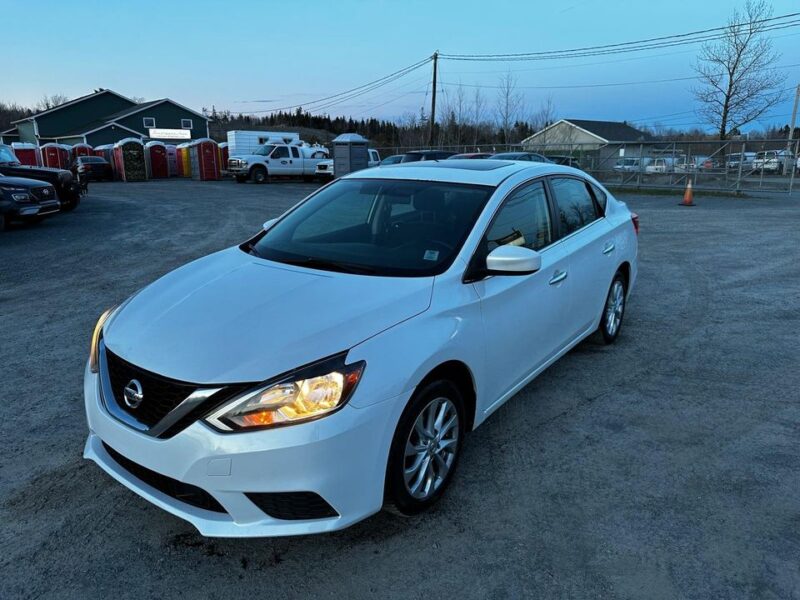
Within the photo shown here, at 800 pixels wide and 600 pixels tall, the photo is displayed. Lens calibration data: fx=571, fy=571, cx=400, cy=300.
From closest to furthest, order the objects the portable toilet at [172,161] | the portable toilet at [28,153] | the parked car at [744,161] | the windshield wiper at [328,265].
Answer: the windshield wiper at [328,265], the parked car at [744,161], the portable toilet at [28,153], the portable toilet at [172,161]

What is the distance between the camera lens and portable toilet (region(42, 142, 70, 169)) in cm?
3369

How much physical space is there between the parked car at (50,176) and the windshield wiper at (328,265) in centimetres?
1391

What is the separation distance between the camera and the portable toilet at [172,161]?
126ft

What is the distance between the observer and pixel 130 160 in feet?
112

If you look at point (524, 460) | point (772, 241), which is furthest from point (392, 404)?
point (772, 241)

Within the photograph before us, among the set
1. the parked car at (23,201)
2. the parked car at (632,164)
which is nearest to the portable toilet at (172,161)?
the parked car at (23,201)

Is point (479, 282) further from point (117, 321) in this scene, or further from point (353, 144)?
point (353, 144)

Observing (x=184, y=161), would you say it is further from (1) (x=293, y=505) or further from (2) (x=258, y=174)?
(1) (x=293, y=505)

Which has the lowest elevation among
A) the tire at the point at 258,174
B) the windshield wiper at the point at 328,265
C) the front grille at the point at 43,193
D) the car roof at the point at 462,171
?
the tire at the point at 258,174

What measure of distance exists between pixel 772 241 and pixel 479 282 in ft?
33.9

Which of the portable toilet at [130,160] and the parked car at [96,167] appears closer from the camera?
the parked car at [96,167]

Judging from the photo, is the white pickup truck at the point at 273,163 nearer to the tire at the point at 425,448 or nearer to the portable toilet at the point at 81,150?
the portable toilet at the point at 81,150

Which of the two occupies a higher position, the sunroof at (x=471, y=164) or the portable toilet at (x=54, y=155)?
the sunroof at (x=471, y=164)

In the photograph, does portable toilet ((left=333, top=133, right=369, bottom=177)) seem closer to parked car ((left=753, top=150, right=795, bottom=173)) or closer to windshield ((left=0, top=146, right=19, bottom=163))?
windshield ((left=0, top=146, right=19, bottom=163))
